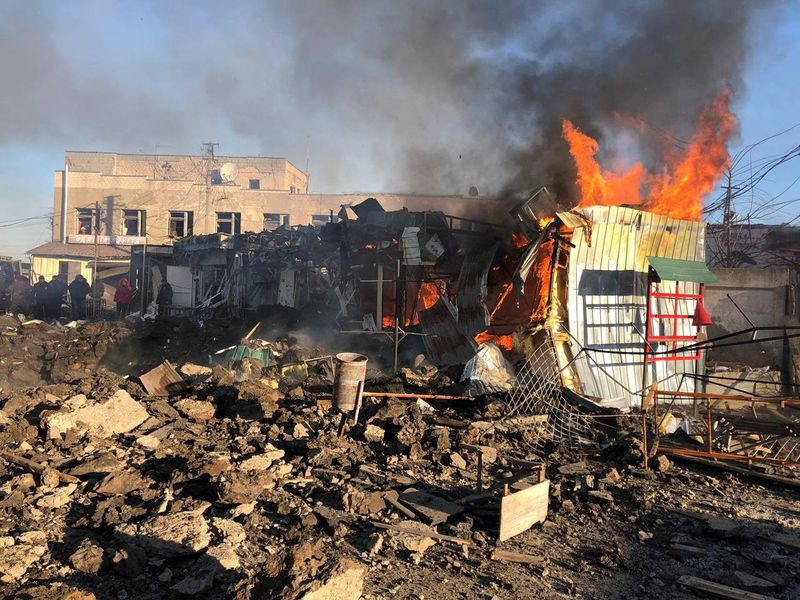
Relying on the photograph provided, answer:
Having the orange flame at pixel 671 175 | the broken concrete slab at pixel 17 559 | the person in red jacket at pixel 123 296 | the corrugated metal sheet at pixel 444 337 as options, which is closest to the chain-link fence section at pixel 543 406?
the corrugated metal sheet at pixel 444 337

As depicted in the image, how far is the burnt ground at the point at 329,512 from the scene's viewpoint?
382cm

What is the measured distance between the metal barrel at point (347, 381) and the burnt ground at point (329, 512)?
0.31 meters

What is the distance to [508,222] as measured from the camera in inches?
471

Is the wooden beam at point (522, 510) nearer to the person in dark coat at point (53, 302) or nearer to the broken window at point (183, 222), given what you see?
the person in dark coat at point (53, 302)

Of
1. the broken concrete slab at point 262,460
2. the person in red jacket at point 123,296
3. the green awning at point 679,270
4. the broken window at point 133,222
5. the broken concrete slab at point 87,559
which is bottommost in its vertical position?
the broken concrete slab at point 87,559

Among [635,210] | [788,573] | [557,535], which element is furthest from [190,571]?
[635,210]

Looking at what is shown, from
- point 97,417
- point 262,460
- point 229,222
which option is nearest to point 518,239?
point 262,460

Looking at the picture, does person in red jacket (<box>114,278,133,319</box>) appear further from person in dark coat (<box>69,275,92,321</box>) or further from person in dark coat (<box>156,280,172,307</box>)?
person in dark coat (<box>156,280,172,307</box>)

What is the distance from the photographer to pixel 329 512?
4.85 m

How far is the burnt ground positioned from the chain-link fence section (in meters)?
0.29

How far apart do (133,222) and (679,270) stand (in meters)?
40.9

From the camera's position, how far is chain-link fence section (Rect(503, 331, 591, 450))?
7.59 metres

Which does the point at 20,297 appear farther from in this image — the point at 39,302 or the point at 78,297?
the point at 78,297

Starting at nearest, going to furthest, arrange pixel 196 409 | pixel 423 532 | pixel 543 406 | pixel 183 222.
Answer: pixel 423 532, pixel 196 409, pixel 543 406, pixel 183 222
